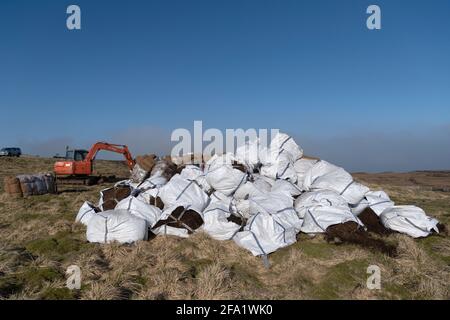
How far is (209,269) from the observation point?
386 centimetres

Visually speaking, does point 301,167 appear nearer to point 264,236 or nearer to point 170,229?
point 264,236

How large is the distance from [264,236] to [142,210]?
2027mm

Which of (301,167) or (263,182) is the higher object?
(301,167)

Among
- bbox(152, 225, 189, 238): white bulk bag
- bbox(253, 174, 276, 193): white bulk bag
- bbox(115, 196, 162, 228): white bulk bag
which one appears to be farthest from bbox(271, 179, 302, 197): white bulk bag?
bbox(115, 196, 162, 228): white bulk bag

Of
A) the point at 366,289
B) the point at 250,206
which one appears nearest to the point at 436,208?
the point at 250,206

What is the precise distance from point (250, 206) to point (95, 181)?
9.44 m

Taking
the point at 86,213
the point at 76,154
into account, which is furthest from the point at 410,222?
the point at 76,154

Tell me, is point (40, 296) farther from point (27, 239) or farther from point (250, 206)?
point (250, 206)

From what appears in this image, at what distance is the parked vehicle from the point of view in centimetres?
2889

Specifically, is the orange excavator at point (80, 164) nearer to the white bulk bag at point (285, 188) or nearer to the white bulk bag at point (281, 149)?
the white bulk bag at point (281, 149)

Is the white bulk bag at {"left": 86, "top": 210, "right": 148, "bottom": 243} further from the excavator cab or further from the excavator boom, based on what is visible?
the excavator cab

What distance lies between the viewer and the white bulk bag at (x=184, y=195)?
5.66m

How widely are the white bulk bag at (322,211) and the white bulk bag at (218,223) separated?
103cm

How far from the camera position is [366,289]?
3.44 metres
